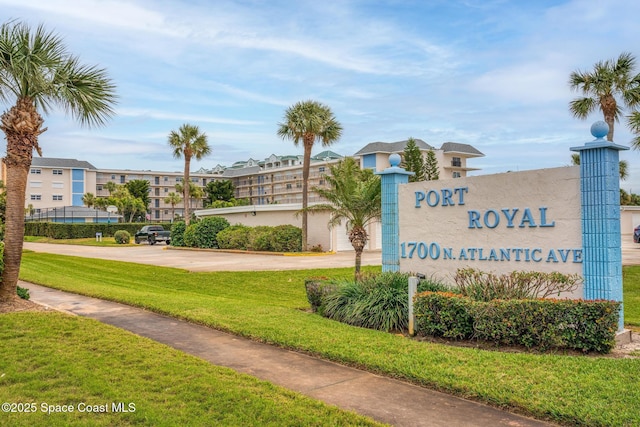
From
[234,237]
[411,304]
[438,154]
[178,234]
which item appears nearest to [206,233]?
[234,237]

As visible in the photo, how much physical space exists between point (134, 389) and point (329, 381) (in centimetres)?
208

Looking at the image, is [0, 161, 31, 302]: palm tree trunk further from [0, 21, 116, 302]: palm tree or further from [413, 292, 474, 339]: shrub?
[413, 292, 474, 339]: shrub

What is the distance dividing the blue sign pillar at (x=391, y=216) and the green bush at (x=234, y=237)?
22.8 meters

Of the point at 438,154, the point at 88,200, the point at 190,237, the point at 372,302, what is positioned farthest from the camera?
the point at 88,200

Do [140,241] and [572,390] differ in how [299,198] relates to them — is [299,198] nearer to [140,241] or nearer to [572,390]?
[140,241]

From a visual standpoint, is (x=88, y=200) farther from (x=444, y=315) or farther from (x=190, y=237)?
(x=444, y=315)

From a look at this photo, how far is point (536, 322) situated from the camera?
7.42 metres

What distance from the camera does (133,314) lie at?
10.5 metres

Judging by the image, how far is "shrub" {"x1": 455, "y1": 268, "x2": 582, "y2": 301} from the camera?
28.0ft

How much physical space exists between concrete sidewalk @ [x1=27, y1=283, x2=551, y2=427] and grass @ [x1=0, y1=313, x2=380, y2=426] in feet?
1.18

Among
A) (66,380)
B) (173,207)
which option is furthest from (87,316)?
(173,207)

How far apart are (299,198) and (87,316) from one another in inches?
3300

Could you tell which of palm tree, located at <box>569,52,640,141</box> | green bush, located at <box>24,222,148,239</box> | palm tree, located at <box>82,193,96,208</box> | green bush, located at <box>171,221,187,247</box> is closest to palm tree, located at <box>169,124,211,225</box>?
green bush, located at <box>171,221,187,247</box>

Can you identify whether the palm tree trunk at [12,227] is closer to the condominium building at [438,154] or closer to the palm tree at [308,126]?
the palm tree at [308,126]
